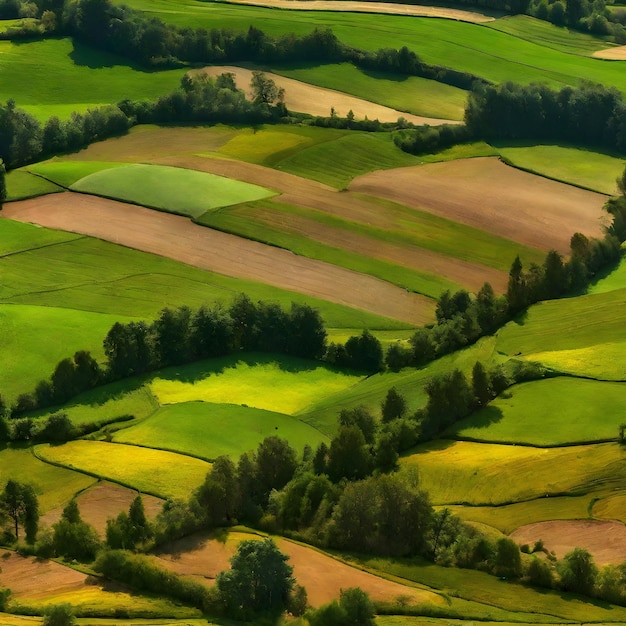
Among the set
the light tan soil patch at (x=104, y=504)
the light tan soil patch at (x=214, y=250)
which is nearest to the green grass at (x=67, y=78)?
the light tan soil patch at (x=214, y=250)

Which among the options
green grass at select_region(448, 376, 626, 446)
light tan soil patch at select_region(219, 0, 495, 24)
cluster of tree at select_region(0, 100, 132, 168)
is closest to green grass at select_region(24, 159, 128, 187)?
cluster of tree at select_region(0, 100, 132, 168)

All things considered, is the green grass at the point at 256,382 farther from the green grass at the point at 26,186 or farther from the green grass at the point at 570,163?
the green grass at the point at 570,163

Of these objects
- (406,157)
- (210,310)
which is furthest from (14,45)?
(210,310)

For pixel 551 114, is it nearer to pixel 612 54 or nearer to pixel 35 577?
pixel 612 54

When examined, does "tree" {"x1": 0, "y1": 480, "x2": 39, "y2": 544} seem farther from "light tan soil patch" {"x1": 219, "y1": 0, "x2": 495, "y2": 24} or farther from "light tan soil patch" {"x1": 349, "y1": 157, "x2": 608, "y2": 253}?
"light tan soil patch" {"x1": 219, "y1": 0, "x2": 495, "y2": 24}

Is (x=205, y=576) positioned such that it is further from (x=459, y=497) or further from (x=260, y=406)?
(x=260, y=406)

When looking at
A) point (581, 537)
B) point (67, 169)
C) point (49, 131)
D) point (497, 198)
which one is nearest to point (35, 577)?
point (581, 537)
